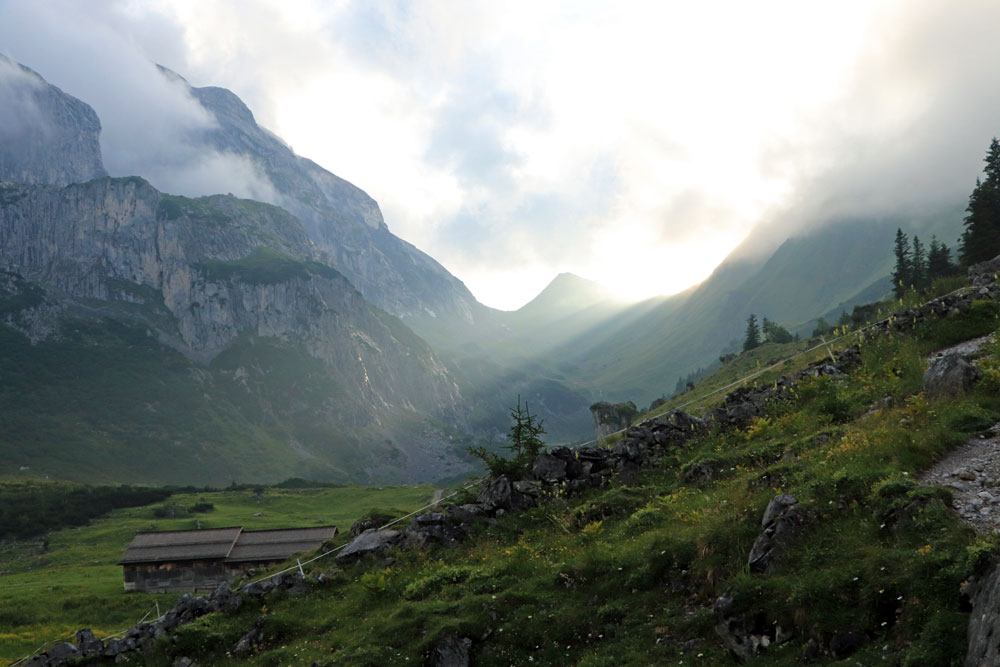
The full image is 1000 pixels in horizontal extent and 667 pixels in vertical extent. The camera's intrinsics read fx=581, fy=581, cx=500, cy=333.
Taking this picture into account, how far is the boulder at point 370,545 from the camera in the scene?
2502 centimetres

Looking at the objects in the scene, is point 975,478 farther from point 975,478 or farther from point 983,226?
point 983,226

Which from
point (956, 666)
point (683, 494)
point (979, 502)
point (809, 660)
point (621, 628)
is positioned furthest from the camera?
point (683, 494)

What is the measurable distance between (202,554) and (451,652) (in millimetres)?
71729

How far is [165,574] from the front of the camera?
72.2 meters

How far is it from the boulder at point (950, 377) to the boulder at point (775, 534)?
7750mm

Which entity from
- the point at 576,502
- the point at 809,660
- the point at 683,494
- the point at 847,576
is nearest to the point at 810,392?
the point at 683,494

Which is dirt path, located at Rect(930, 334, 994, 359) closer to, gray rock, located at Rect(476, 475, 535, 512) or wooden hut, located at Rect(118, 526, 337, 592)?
gray rock, located at Rect(476, 475, 535, 512)

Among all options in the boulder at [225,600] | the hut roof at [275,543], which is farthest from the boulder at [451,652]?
the hut roof at [275,543]

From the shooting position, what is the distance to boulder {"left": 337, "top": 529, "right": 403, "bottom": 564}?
25.0m

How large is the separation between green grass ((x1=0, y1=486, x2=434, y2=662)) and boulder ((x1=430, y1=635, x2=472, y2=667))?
692 inches

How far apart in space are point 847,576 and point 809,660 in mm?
1871

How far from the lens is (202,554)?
7400 centimetres

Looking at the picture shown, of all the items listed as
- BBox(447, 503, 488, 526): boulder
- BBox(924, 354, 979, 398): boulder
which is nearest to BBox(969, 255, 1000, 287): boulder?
BBox(924, 354, 979, 398): boulder

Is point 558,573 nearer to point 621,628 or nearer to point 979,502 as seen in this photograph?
point 621,628
